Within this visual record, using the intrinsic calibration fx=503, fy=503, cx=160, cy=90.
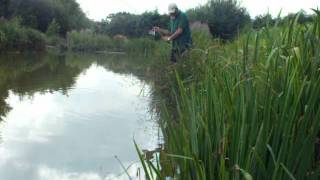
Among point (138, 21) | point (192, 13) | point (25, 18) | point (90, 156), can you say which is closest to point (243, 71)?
point (90, 156)

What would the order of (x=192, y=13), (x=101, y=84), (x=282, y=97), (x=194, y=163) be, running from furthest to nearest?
(x=192, y=13)
(x=101, y=84)
(x=282, y=97)
(x=194, y=163)

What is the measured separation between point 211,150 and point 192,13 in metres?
21.3

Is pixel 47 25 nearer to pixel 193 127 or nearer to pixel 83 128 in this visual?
pixel 83 128

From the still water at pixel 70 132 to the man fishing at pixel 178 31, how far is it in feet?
3.82

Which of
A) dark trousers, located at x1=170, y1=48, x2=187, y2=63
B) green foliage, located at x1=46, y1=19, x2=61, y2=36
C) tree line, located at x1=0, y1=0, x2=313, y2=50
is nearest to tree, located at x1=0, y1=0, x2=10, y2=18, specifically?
tree line, located at x1=0, y1=0, x2=313, y2=50

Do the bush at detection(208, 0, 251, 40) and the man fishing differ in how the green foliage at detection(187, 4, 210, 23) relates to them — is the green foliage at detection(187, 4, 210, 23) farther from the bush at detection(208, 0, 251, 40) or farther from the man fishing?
the man fishing

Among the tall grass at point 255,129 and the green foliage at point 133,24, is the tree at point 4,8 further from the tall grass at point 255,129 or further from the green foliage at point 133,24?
the tall grass at point 255,129

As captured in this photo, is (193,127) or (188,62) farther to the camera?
(188,62)

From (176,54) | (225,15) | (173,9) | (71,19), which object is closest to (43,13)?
(71,19)

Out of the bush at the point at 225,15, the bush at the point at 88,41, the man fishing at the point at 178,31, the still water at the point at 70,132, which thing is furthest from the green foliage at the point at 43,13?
the man fishing at the point at 178,31

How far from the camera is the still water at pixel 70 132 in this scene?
453cm

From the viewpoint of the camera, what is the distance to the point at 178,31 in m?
8.26

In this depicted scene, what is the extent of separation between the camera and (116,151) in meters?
5.27

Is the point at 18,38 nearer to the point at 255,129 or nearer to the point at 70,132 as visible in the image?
the point at 70,132
